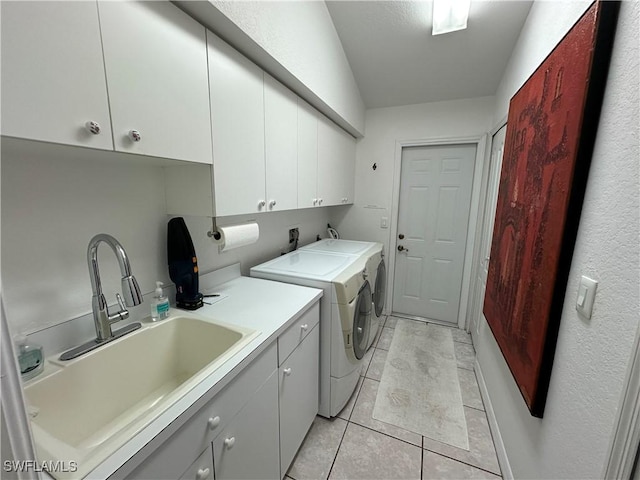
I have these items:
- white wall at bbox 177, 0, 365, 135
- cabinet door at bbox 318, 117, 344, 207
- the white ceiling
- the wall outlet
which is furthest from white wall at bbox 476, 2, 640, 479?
the wall outlet

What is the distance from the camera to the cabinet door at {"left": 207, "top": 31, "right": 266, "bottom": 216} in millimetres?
1137

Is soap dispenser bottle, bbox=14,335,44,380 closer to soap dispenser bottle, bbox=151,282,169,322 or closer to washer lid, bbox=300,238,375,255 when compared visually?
soap dispenser bottle, bbox=151,282,169,322

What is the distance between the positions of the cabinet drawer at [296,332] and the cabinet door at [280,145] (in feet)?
2.12

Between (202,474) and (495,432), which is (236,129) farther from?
(495,432)

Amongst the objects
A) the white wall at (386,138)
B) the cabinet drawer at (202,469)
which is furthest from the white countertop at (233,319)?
the white wall at (386,138)

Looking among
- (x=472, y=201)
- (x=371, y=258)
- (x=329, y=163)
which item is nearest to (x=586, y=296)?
(x=371, y=258)

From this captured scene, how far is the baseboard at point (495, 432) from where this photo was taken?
1.41 m

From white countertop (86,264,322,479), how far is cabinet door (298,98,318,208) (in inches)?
25.9

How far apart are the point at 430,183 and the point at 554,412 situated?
7.89 feet

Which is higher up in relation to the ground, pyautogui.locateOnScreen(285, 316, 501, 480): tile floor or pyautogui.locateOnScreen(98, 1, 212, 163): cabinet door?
pyautogui.locateOnScreen(98, 1, 212, 163): cabinet door

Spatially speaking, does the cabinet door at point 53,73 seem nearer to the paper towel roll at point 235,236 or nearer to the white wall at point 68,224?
the white wall at point 68,224

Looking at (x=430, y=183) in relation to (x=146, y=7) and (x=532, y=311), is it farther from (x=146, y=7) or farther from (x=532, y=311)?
(x=146, y=7)

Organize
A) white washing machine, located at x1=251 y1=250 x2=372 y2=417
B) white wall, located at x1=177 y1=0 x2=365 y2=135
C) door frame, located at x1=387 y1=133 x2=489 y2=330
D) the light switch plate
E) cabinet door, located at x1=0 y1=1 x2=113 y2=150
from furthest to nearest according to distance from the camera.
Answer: door frame, located at x1=387 y1=133 x2=489 y2=330 → white washing machine, located at x1=251 y1=250 x2=372 y2=417 → white wall, located at x1=177 y1=0 x2=365 y2=135 → the light switch plate → cabinet door, located at x1=0 y1=1 x2=113 y2=150

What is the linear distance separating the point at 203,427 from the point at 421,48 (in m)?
2.79
